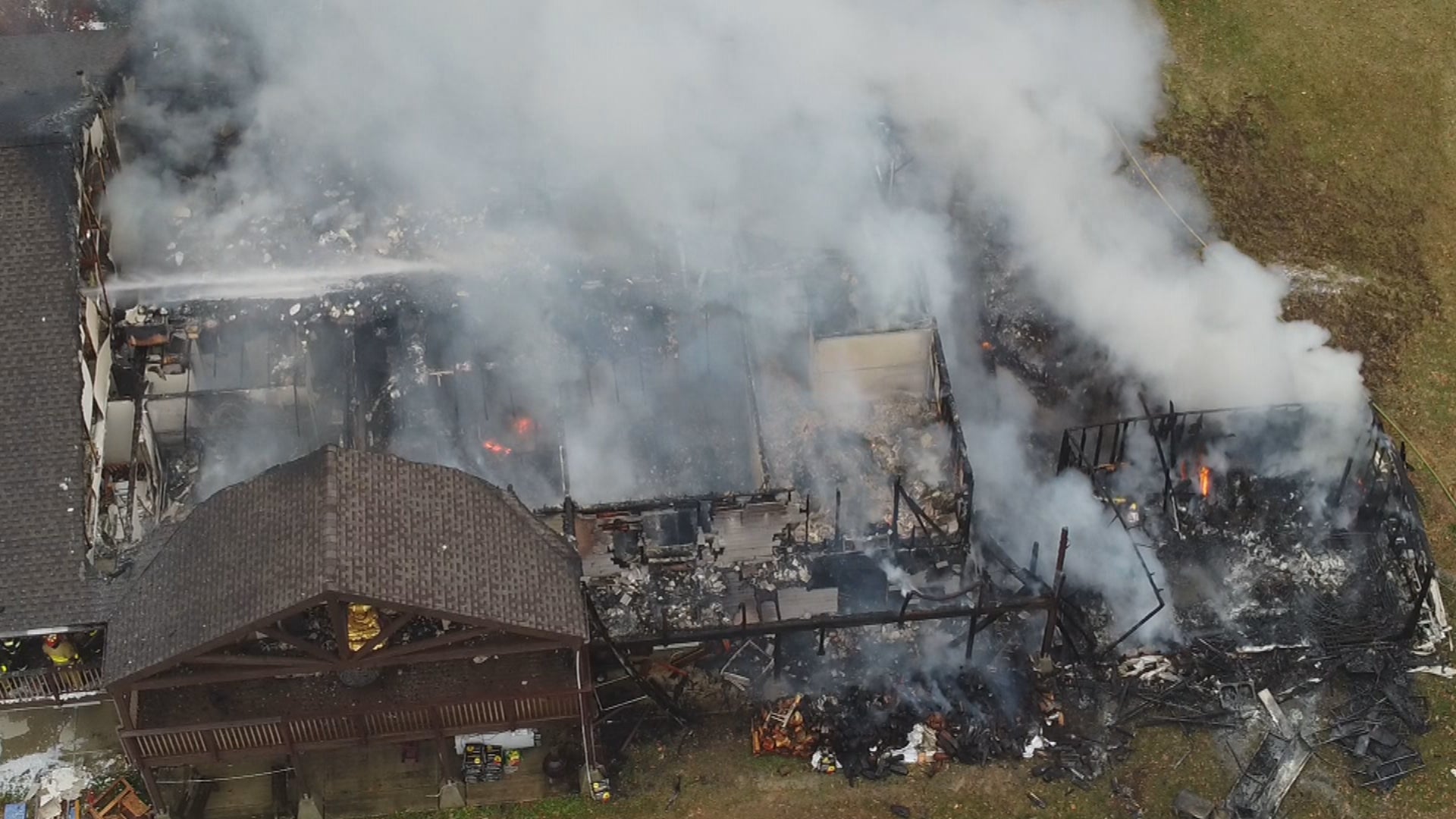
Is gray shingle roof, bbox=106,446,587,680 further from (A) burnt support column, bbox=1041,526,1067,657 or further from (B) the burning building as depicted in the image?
(A) burnt support column, bbox=1041,526,1067,657

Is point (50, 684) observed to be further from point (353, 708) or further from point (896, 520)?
point (896, 520)

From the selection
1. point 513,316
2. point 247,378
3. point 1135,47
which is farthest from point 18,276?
point 1135,47

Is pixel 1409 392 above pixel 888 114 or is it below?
below

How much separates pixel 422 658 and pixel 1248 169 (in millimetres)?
17255

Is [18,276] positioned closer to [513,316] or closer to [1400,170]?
[513,316]

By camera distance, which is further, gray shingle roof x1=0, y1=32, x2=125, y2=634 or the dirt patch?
the dirt patch

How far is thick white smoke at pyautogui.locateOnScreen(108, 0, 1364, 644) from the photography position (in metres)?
25.0

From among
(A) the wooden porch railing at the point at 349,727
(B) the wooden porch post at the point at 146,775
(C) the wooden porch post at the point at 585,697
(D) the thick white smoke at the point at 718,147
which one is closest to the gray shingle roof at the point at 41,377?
(B) the wooden porch post at the point at 146,775

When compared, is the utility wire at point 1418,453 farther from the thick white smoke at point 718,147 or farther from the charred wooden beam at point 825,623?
the charred wooden beam at point 825,623

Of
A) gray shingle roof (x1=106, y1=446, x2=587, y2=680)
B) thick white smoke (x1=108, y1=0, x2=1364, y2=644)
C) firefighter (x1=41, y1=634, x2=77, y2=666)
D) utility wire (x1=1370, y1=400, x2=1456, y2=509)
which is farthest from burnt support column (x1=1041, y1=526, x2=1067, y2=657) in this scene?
firefighter (x1=41, y1=634, x2=77, y2=666)

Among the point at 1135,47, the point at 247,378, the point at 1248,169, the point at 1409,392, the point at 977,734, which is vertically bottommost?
the point at 977,734

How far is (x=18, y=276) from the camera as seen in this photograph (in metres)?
22.3

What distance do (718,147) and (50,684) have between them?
12649 millimetres

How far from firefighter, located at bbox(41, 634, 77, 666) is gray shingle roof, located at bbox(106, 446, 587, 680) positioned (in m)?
1.68
